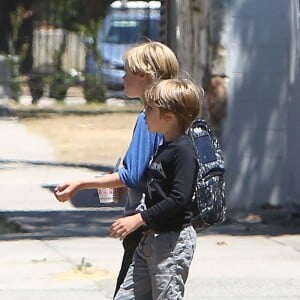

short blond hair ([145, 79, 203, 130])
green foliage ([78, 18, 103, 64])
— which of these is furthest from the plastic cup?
green foliage ([78, 18, 103, 64])

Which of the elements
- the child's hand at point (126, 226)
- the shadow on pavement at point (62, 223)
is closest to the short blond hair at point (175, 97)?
the child's hand at point (126, 226)

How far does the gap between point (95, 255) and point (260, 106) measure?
2716 mm

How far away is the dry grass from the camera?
15.8 meters

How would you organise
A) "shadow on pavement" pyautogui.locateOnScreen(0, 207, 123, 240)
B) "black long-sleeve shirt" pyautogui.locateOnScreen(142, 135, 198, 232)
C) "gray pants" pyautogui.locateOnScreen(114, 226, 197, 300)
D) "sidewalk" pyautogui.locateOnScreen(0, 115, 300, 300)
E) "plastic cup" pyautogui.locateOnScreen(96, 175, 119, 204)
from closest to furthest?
"black long-sleeve shirt" pyautogui.locateOnScreen(142, 135, 198, 232) → "gray pants" pyautogui.locateOnScreen(114, 226, 197, 300) → "plastic cup" pyautogui.locateOnScreen(96, 175, 119, 204) → "sidewalk" pyautogui.locateOnScreen(0, 115, 300, 300) → "shadow on pavement" pyautogui.locateOnScreen(0, 207, 123, 240)

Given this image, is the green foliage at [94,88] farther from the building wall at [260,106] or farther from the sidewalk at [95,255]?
the building wall at [260,106]

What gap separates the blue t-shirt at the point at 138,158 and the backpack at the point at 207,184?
195 mm

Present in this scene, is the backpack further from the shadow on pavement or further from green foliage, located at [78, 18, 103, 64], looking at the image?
green foliage, located at [78, 18, 103, 64]

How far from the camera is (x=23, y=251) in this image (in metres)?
8.56

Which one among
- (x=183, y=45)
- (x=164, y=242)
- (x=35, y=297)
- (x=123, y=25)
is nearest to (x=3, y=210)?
(x=183, y=45)

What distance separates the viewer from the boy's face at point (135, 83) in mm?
4930

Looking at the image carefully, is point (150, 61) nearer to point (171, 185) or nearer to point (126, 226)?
point (171, 185)

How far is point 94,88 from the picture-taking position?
24.5 metres

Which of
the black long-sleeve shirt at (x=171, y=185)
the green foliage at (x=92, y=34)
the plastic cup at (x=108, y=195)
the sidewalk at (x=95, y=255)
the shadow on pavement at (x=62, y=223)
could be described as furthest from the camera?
the green foliage at (x=92, y=34)

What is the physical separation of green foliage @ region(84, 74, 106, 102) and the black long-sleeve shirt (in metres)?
19.5
